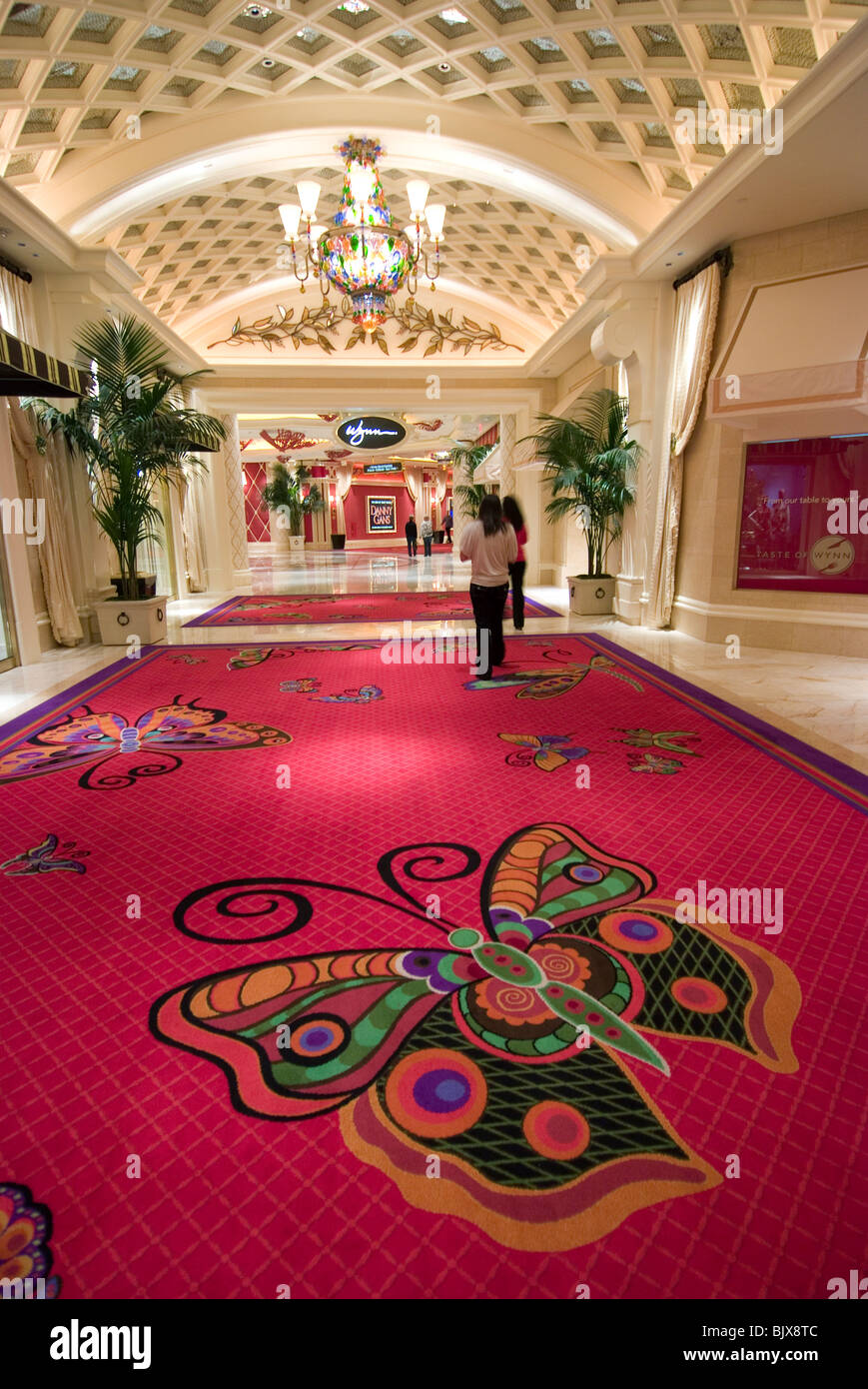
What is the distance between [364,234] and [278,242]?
4.28 meters

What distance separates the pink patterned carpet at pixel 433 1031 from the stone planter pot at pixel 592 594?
5.40 meters

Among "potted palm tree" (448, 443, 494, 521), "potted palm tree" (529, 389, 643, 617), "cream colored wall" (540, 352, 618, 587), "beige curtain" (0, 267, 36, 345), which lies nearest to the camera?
"beige curtain" (0, 267, 36, 345)

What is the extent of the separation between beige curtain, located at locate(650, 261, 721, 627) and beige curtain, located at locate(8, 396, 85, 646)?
601 cm

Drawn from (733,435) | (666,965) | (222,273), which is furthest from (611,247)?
(666,965)

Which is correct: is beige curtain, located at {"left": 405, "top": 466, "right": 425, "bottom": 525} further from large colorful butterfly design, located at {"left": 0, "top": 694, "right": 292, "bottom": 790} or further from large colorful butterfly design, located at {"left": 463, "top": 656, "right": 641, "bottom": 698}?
large colorful butterfly design, located at {"left": 0, "top": 694, "right": 292, "bottom": 790}

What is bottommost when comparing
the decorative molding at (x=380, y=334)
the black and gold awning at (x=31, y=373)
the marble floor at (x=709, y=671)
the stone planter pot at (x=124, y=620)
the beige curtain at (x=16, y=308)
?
the marble floor at (x=709, y=671)

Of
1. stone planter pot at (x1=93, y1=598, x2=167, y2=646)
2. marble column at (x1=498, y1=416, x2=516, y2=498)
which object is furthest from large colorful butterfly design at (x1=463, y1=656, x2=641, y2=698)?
marble column at (x1=498, y1=416, x2=516, y2=498)

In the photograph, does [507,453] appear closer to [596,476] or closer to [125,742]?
[596,476]

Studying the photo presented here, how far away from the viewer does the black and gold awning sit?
15.3ft

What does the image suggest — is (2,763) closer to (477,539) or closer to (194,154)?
(477,539)

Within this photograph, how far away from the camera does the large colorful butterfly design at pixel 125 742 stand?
368cm

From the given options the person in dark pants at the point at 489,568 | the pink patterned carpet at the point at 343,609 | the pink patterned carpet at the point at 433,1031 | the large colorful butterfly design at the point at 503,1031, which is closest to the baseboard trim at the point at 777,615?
the pink patterned carpet at the point at 343,609

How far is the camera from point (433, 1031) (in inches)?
71.6

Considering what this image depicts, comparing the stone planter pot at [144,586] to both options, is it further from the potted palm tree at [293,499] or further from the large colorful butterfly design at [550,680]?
the potted palm tree at [293,499]
